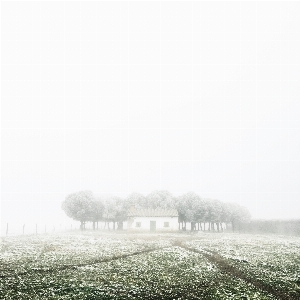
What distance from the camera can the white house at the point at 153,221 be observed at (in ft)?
310

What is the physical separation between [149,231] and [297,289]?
77360mm

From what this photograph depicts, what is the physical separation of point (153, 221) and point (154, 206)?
2115 centimetres

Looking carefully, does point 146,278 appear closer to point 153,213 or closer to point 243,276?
point 243,276

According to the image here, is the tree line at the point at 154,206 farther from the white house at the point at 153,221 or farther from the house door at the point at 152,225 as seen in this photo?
the house door at the point at 152,225

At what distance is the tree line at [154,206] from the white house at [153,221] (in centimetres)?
993

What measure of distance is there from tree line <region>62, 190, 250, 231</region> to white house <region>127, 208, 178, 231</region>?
9929 millimetres

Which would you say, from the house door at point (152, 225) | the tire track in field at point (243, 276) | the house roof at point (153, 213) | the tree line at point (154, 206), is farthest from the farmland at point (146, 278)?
the tree line at point (154, 206)

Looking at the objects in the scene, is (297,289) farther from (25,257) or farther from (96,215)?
(96,215)

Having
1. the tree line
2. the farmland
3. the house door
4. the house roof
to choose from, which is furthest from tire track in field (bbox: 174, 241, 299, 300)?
the tree line

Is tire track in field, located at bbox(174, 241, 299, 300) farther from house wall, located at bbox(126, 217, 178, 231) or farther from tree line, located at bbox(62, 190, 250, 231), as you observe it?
tree line, located at bbox(62, 190, 250, 231)

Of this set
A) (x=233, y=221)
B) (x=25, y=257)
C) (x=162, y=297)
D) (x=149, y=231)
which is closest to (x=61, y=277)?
(x=162, y=297)

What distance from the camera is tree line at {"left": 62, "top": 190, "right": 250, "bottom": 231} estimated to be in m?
106

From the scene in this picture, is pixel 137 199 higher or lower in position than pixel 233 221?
higher

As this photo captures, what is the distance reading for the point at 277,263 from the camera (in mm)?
28375
